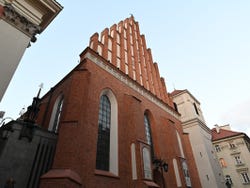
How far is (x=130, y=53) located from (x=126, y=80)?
3.63 meters

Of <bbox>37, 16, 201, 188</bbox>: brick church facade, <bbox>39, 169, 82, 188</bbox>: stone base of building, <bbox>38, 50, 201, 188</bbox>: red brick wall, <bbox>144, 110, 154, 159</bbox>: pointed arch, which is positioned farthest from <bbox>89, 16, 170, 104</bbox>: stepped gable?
<bbox>39, 169, 82, 188</bbox>: stone base of building

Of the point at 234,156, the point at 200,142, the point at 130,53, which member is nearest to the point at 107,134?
the point at 130,53

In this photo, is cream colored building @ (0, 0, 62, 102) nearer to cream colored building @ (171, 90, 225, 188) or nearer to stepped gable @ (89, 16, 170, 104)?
stepped gable @ (89, 16, 170, 104)

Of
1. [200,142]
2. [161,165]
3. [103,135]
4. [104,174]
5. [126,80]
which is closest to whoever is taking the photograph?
[104,174]

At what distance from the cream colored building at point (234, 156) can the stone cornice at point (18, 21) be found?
26379 millimetres

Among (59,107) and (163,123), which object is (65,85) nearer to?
(59,107)

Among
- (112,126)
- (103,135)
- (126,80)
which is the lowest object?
(103,135)

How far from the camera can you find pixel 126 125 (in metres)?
10.1

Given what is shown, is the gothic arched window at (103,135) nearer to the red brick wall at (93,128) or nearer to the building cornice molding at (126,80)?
the red brick wall at (93,128)

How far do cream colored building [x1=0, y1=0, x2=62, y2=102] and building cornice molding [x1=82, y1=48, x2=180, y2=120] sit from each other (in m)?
3.77

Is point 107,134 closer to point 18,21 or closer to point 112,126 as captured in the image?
point 112,126

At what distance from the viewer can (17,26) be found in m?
6.00

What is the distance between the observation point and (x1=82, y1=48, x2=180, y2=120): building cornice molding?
35.3ft

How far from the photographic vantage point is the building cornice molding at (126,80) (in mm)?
10762
